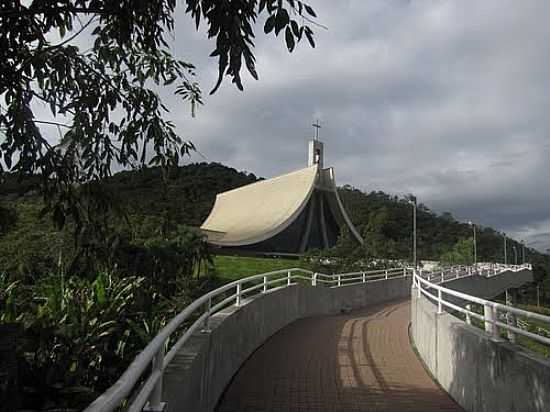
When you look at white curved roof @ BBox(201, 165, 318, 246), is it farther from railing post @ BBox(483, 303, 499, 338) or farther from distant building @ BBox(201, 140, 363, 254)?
railing post @ BBox(483, 303, 499, 338)

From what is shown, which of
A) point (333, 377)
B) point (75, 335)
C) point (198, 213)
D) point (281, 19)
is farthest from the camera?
point (198, 213)

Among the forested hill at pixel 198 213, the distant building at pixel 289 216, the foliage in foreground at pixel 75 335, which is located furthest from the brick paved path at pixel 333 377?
the distant building at pixel 289 216

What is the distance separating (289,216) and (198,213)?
79.6 ft

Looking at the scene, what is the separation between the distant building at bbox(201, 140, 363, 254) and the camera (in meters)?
42.7

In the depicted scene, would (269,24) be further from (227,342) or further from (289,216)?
(289,216)

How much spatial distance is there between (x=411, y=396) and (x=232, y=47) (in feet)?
18.2

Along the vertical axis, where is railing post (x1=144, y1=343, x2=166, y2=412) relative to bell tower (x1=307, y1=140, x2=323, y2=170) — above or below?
below

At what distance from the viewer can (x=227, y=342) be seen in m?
6.46

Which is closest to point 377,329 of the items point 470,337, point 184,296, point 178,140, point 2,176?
point 184,296

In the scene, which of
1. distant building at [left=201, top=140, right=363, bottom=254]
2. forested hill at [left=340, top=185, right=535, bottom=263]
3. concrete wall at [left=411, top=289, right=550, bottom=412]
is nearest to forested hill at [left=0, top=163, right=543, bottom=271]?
forested hill at [left=340, top=185, right=535, bottom=263]

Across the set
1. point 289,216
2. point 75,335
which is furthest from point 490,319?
point 289,216

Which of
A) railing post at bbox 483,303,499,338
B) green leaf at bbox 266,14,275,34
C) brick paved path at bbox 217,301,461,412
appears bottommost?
brick paved path at bbox 217,301,461,412

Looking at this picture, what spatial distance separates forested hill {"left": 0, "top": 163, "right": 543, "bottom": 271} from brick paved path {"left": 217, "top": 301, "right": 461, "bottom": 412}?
94.0 inches

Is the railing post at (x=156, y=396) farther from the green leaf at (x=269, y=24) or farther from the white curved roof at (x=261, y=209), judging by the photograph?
the white curved roof at (x=261, y=209)
